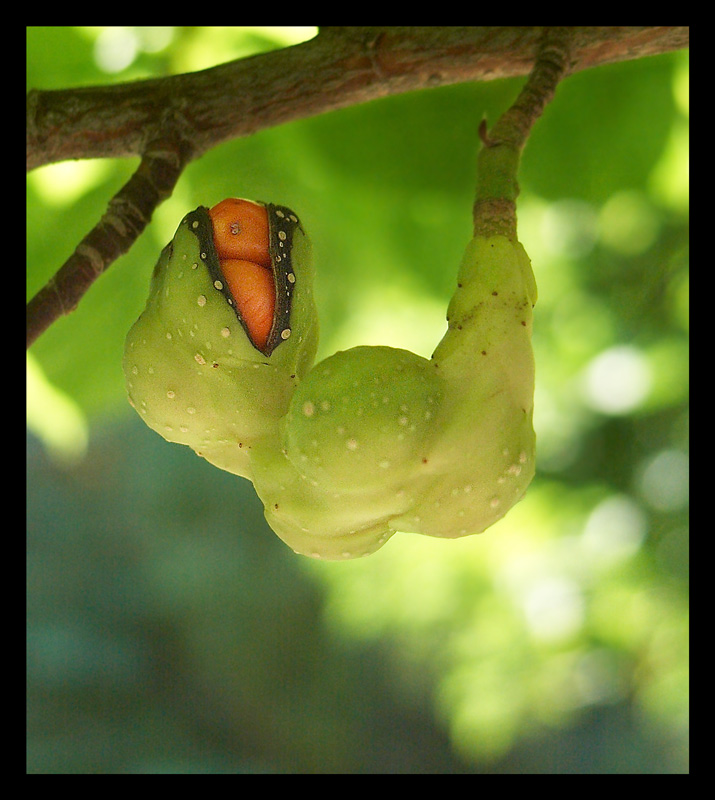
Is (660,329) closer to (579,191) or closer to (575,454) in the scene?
(575,454)

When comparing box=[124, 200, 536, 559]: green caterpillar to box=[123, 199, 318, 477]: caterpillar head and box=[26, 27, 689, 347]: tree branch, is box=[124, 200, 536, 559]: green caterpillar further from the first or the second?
box=[26, 27, 689, 347]: tree branch

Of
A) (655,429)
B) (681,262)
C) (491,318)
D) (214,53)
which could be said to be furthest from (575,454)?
(491,318)

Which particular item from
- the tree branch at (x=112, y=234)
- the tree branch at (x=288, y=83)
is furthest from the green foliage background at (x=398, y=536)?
the tree branch at (x=112, y=234)

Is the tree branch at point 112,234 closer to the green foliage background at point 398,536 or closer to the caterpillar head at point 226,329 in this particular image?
the caterpillar head at point 226,329

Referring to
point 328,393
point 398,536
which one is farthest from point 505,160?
point 398,536

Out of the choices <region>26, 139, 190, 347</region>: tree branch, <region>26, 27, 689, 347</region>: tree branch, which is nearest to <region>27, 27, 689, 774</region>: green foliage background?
<region>26, 27, 689, 347</region>: tree branch
